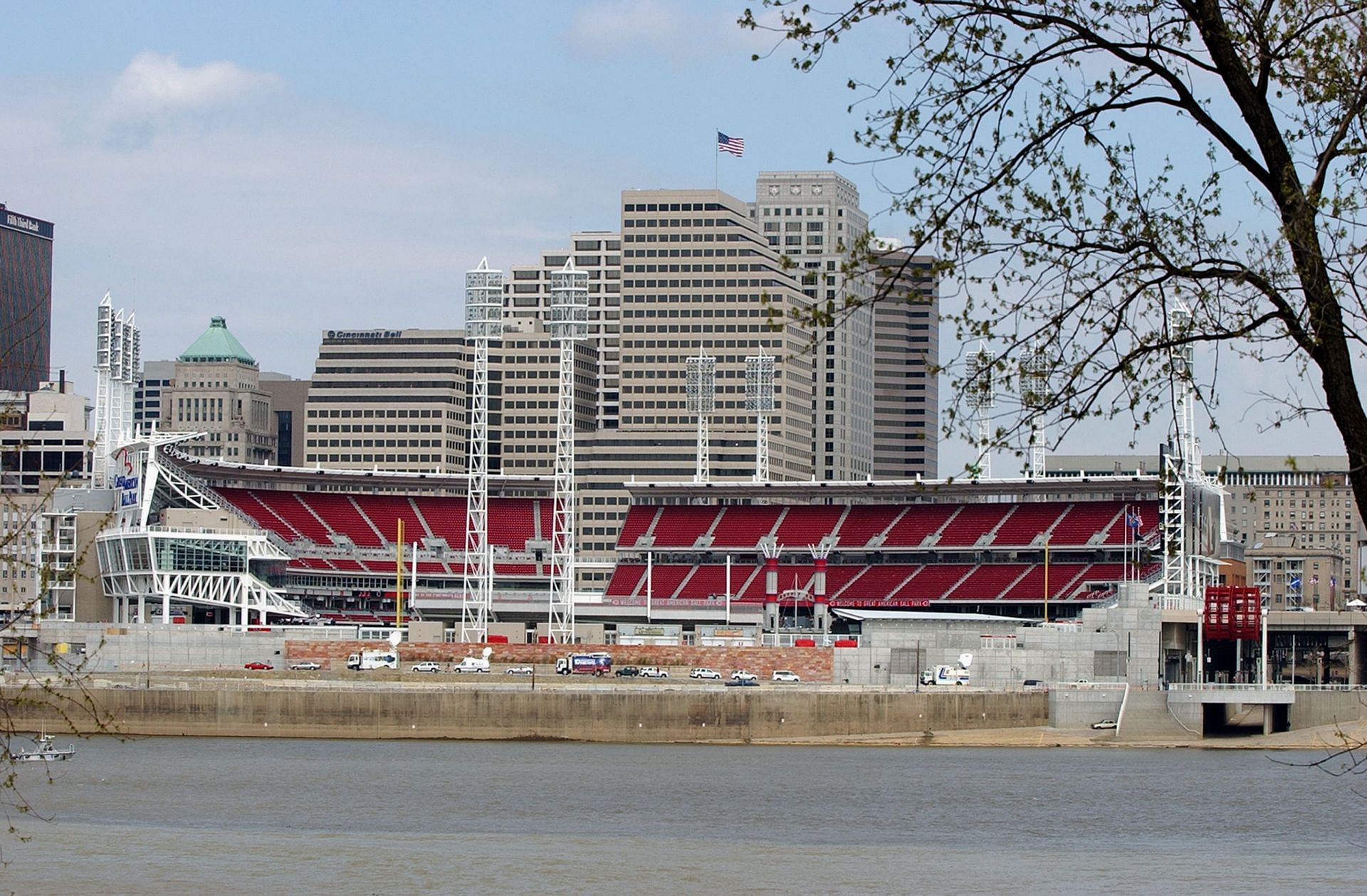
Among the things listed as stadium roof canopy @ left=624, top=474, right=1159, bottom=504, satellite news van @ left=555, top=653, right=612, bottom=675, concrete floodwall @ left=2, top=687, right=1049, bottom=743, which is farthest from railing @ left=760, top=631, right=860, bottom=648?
stadium roof canopy @ left=624, top=474, right=1159, bottom=504

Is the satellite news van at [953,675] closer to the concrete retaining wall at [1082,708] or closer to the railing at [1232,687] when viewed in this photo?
the concrete retaining wall at [1082,708]

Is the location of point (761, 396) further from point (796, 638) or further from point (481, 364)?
point (796, 638)

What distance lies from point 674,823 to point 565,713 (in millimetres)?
44766

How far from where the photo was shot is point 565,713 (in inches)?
4437

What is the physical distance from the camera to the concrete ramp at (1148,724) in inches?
4375

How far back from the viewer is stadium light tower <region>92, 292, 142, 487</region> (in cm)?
15988

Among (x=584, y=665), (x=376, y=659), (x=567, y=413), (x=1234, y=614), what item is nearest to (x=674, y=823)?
(x=584, y=665)

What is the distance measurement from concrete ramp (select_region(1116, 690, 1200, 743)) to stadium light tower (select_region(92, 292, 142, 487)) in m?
83.7

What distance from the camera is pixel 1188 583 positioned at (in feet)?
433

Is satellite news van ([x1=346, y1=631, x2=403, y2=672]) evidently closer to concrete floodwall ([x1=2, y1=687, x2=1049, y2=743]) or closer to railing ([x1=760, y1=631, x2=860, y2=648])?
concrete floodwall ([x1=2, y1=687, x2=1049, y2=743])

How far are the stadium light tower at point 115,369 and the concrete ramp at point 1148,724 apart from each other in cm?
8372

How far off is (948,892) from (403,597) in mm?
115946

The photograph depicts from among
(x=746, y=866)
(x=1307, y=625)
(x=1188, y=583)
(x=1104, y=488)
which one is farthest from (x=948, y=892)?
(x=1104, y=488)

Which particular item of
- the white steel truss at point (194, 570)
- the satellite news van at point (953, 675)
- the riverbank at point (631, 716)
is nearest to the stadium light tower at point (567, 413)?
the white steel truss at point (194, 570)
